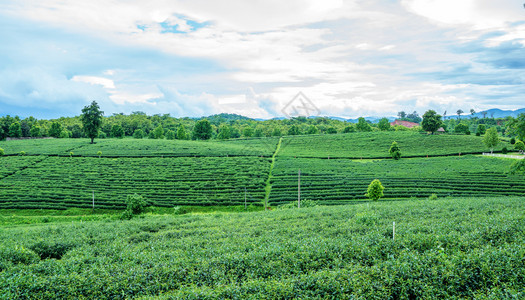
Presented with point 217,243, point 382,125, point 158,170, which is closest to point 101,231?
point 217,243

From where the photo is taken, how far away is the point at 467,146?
71.9 m

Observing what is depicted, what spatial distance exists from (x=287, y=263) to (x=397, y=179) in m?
41.2

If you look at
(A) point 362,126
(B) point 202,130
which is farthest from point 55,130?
(A) point 362,126

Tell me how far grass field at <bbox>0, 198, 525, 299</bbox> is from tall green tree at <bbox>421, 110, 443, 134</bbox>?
85.3m

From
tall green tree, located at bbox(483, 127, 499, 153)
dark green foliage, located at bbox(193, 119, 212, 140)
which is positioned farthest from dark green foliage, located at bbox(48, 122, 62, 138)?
tall green tree, located at bbox(483, 127, 499, 153)

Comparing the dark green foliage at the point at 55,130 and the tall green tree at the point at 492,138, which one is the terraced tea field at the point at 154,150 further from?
the tall green tree at the point at 492,138

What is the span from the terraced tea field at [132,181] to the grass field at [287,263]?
78.7ft

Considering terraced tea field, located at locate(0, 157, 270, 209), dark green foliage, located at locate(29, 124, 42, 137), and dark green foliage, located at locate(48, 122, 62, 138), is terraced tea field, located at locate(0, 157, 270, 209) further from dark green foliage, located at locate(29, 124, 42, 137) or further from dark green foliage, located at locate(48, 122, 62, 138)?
dark green foliage, located at locate(29, 124, 42, 137)

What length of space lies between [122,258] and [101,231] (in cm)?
620

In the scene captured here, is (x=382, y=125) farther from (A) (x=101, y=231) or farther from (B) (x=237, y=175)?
(A) (x=101, y=231)

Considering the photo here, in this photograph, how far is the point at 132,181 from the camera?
4484 centimetres

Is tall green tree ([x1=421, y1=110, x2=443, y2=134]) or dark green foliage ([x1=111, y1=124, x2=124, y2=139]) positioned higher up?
tall green tree ([x1=421, y1=110, x2=443, y2=134])

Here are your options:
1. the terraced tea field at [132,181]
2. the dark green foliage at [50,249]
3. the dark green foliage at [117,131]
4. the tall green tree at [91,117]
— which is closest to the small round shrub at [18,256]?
the dark green foliage at [50,249]

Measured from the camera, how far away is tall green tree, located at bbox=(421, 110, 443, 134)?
87.3 meters
